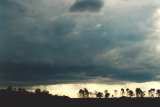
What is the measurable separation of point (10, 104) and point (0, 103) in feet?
19.7

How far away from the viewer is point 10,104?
652ft

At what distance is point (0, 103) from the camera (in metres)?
196
